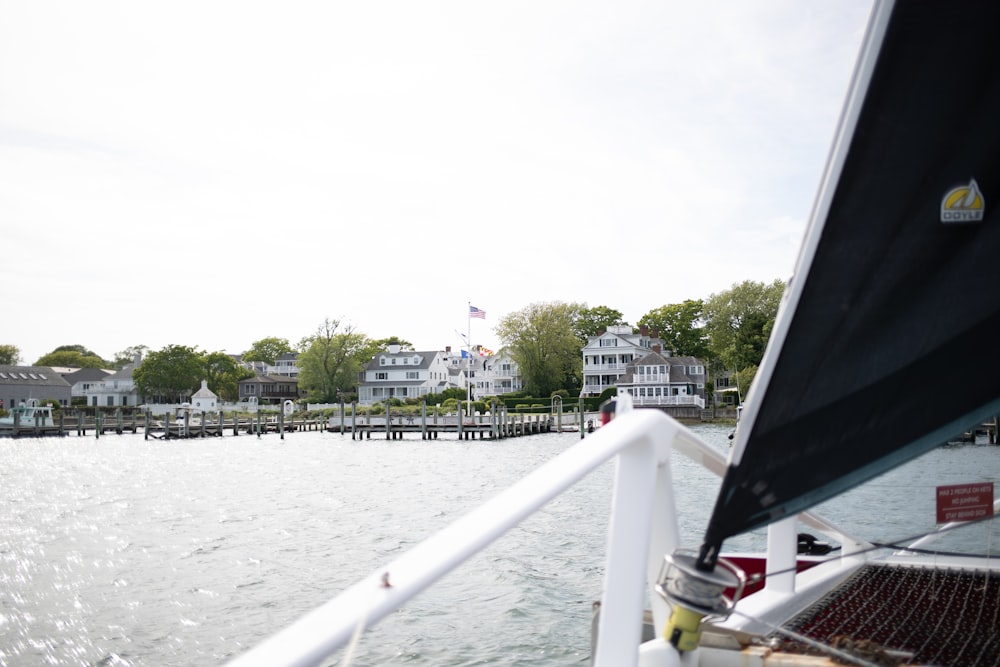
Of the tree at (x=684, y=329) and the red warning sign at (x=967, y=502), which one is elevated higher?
the tree at (x=684, y=329)

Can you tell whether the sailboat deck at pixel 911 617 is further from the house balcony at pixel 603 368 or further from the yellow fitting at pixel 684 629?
the house balcony at pixel 603 368

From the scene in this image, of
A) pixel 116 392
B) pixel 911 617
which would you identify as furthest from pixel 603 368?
pixel 911 617

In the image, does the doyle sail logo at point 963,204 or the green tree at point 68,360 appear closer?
the doyle sail logo at point 963,204

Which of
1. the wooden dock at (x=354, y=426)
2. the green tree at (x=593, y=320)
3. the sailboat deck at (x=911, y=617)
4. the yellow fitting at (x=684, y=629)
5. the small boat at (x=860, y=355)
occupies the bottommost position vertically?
the wooden dock at (x=354, y=426)

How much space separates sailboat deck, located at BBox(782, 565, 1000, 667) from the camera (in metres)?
3.01

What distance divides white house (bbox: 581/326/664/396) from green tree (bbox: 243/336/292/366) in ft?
227

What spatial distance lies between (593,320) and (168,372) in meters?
54.9

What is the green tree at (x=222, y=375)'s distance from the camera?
110 metres

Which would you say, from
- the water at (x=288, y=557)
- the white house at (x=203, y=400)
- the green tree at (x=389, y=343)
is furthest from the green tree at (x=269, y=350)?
the water at (x=288, y=557)

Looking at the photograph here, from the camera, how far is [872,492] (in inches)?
144

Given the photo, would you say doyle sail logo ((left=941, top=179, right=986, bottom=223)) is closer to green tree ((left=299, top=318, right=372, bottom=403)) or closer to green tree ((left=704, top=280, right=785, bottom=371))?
green tree ((left=704, top=280, right=785, bottom=371))

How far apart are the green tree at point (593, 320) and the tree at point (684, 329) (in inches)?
271

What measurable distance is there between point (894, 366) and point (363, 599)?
1.87m

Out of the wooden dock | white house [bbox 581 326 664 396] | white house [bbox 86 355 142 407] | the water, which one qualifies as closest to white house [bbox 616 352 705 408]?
white house [bbox 581 326 664 396]
